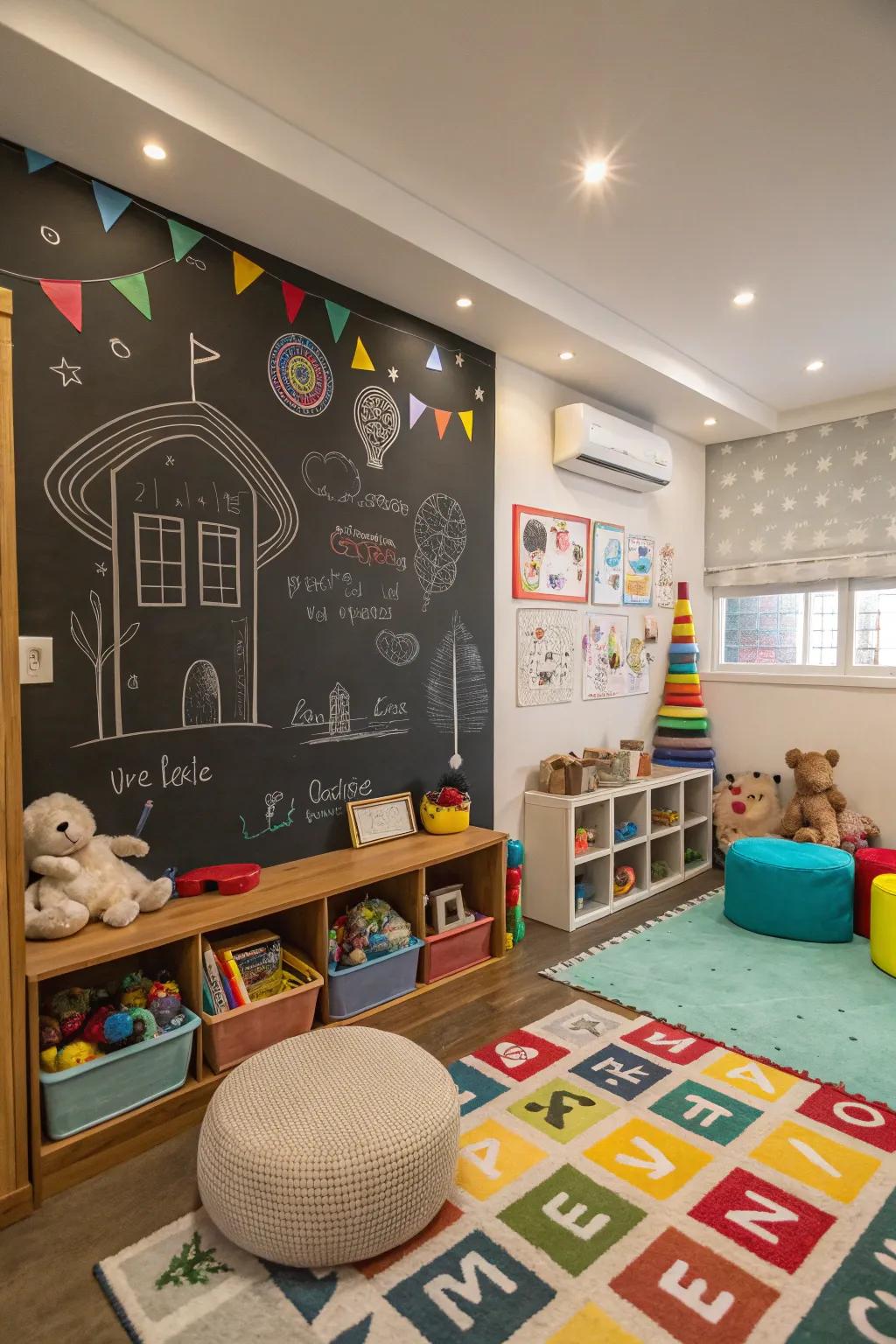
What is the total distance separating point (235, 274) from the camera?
2359 millimetres

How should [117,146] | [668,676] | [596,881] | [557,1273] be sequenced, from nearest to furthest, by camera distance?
[557,1273], [117,146], [596,881], [668,676]

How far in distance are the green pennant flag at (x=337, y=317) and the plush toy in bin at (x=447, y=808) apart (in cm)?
177

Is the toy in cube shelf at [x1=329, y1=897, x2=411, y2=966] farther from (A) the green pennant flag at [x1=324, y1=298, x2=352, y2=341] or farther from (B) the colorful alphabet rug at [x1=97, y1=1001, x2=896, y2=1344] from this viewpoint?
(A) the green pennant flag at [x1=324, y1=298, x2=352, y2=341]

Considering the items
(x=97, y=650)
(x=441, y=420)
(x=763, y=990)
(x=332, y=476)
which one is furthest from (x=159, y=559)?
(x=763, y=990)

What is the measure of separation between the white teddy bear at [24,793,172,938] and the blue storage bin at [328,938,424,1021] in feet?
2.23

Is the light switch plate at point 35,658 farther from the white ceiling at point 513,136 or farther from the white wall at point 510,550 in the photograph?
the white wall at point 510,550

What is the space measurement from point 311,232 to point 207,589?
1191 millimetres

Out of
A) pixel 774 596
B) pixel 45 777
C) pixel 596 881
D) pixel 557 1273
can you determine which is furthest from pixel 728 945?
pixel 45 777

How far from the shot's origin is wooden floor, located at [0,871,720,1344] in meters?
1.37

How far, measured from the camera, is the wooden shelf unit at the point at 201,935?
5.64 feet

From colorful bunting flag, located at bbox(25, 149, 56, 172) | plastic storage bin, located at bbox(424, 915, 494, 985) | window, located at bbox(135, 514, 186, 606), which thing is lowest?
plastic storage bin, located at bbox(424, 915, 494, 985)

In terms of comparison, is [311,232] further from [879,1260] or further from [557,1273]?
[879,1260]

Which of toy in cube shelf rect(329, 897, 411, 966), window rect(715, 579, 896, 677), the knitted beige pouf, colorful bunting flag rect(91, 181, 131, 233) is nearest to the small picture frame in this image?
toy in cube shelf rect(329, 897, 411, 966)

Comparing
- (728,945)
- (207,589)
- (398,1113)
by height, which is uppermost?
(207,589)
